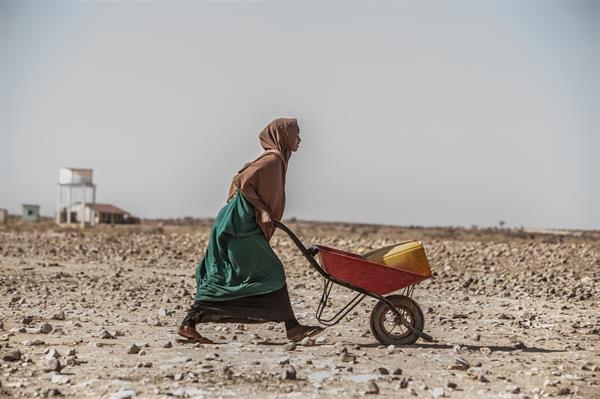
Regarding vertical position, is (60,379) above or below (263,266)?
below

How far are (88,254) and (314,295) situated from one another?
35.2 feet

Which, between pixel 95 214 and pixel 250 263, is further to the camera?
pixel 95 214

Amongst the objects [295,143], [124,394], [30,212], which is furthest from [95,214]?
[124,394]

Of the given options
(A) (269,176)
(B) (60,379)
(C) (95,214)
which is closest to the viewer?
(B) (60,379)

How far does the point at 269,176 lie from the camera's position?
866 cm

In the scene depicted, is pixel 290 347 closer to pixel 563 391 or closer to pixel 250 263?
pixel 250 263

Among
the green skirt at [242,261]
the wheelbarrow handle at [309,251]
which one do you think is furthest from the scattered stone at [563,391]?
the green skirt at [242,261]

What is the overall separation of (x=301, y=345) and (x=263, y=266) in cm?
89

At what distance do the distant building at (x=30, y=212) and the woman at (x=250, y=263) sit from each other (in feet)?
160

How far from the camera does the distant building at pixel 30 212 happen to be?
55250mm

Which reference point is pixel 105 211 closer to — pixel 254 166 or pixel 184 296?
pixel 184 296

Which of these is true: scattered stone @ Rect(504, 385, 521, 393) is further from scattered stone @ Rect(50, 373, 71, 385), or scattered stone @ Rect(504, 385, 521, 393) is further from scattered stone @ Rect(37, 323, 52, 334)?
scattered stone @ Rect(37, 323, 52, 334)

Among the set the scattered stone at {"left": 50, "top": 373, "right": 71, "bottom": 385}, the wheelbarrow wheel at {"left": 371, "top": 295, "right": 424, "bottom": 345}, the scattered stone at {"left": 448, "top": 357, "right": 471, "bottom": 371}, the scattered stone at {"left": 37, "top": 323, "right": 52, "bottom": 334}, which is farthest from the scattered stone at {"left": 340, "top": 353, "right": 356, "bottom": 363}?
the scattered stone at {"left": 37, "top": 323, "right": 52, "bottom": 334}

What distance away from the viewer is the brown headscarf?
8.66m
